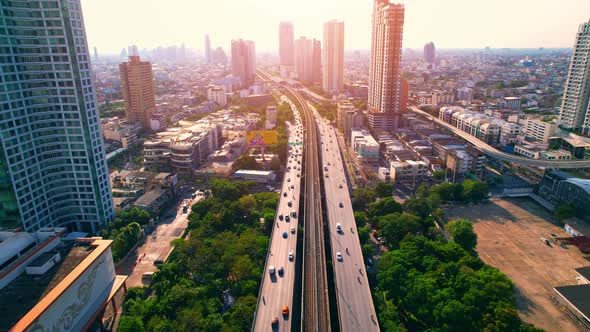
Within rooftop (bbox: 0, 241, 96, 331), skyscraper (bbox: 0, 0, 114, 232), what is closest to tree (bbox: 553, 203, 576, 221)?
rooftop (bbox: 0, 241, 96, 331)

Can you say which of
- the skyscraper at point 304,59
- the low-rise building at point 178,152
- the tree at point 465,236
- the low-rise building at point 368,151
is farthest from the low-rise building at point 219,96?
the tree at point 465,236

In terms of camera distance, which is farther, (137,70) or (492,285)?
(137,70)

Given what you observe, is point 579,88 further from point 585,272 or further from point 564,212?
point 585,272

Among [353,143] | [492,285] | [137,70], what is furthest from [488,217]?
[137,70]

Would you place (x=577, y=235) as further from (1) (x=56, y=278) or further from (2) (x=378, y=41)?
(2) (x=378, y=41)

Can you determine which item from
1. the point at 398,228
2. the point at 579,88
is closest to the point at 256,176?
the point at 398,228

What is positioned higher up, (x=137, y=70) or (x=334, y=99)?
(x=137, y=70)

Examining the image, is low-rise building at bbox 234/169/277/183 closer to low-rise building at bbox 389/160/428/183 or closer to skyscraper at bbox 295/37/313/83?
low-rise building at bbox 389/160/428/183
